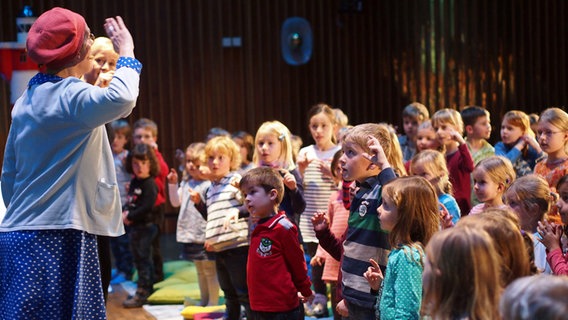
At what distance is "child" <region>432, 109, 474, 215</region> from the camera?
205 inches

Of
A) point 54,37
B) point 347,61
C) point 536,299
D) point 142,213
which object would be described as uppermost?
point 54,37

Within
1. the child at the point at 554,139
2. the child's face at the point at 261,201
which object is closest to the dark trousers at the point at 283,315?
the child's face at the point at 261,201

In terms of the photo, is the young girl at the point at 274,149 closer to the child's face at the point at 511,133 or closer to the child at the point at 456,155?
the child at the point at 456,155

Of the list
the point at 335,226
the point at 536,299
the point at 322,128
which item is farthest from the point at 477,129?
the point at 536,299

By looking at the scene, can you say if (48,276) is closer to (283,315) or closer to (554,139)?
(283,315)

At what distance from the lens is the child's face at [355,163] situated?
337cm

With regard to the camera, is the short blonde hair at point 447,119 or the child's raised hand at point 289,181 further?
the short blonde hair at point 447,119

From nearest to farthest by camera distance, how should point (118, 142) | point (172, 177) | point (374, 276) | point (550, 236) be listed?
1. point (374, 276)
2. point (550, 236)
3. point (172, 177)
4. point (118, 142)

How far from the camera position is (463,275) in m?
1.93

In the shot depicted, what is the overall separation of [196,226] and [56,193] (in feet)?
10.5

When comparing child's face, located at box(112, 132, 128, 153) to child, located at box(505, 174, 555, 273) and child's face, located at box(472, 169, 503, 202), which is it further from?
child, located at box(505, 174, 555, 273)

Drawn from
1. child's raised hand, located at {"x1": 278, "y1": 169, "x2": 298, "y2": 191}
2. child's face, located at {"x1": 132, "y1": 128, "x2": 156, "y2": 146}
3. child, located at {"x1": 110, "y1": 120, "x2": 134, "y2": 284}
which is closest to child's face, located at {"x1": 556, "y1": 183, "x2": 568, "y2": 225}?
child's raised hand, located at {"x1": 278, "y1": 169, "x2": 298, "y2": 191}

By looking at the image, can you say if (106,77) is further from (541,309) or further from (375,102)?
(375,102)

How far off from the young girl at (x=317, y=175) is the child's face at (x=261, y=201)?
1076 millimetres
